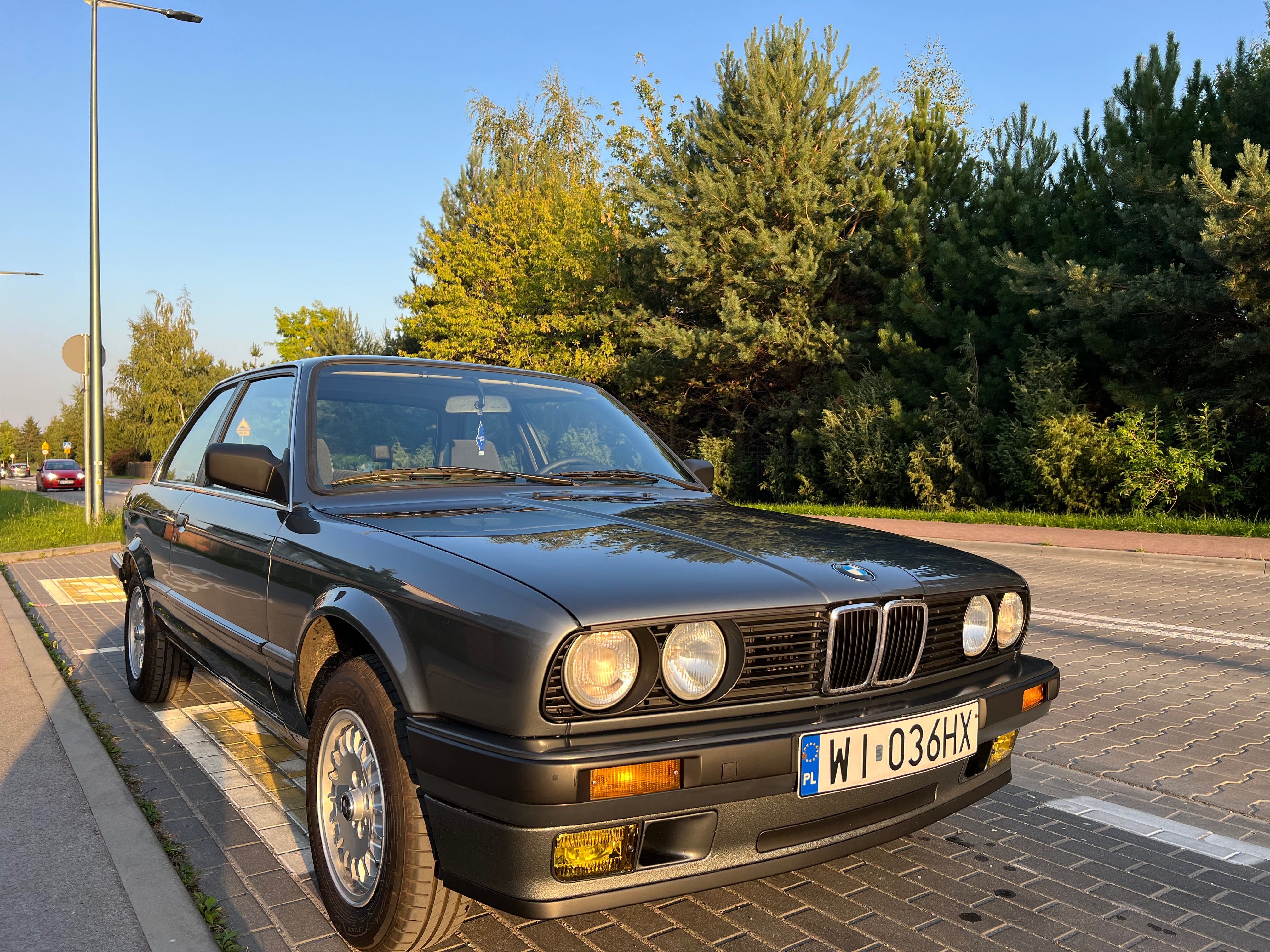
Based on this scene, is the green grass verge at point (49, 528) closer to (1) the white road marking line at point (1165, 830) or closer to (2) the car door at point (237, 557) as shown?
(2) the car door at point (237, 557)

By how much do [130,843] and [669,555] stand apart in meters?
2.12

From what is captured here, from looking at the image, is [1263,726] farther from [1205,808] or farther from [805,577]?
[805,577]

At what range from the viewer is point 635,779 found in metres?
2.01

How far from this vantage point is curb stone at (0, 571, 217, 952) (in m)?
2.56

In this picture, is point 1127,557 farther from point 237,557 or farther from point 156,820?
Result: point 156,820

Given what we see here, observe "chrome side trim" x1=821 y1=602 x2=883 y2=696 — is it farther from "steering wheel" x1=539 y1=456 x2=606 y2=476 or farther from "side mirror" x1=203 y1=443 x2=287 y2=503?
"side mirror" x1=203 y1=443 x2=287 y2=503

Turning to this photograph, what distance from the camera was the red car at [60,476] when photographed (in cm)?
4175

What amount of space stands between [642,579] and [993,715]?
1.17m

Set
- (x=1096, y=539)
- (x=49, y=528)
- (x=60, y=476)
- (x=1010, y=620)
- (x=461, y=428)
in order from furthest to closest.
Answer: (x=60, y=476), (x=49, y=528), (x=1096, y=539), (x=461, y=428), (x=1010, y=620)

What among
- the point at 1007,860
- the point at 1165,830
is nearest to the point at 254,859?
the point at 1007,860

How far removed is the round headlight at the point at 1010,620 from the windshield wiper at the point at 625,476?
1322 millimetres

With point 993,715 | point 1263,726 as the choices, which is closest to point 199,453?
point 993,715

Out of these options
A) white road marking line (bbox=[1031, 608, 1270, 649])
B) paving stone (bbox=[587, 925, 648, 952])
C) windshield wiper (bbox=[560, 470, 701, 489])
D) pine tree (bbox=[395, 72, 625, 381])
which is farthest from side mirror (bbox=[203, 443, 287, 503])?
pine tree (bbox=[395, 72, 625, 381])

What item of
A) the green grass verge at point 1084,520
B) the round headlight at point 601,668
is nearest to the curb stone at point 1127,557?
the green grass verge at point 1084,520
